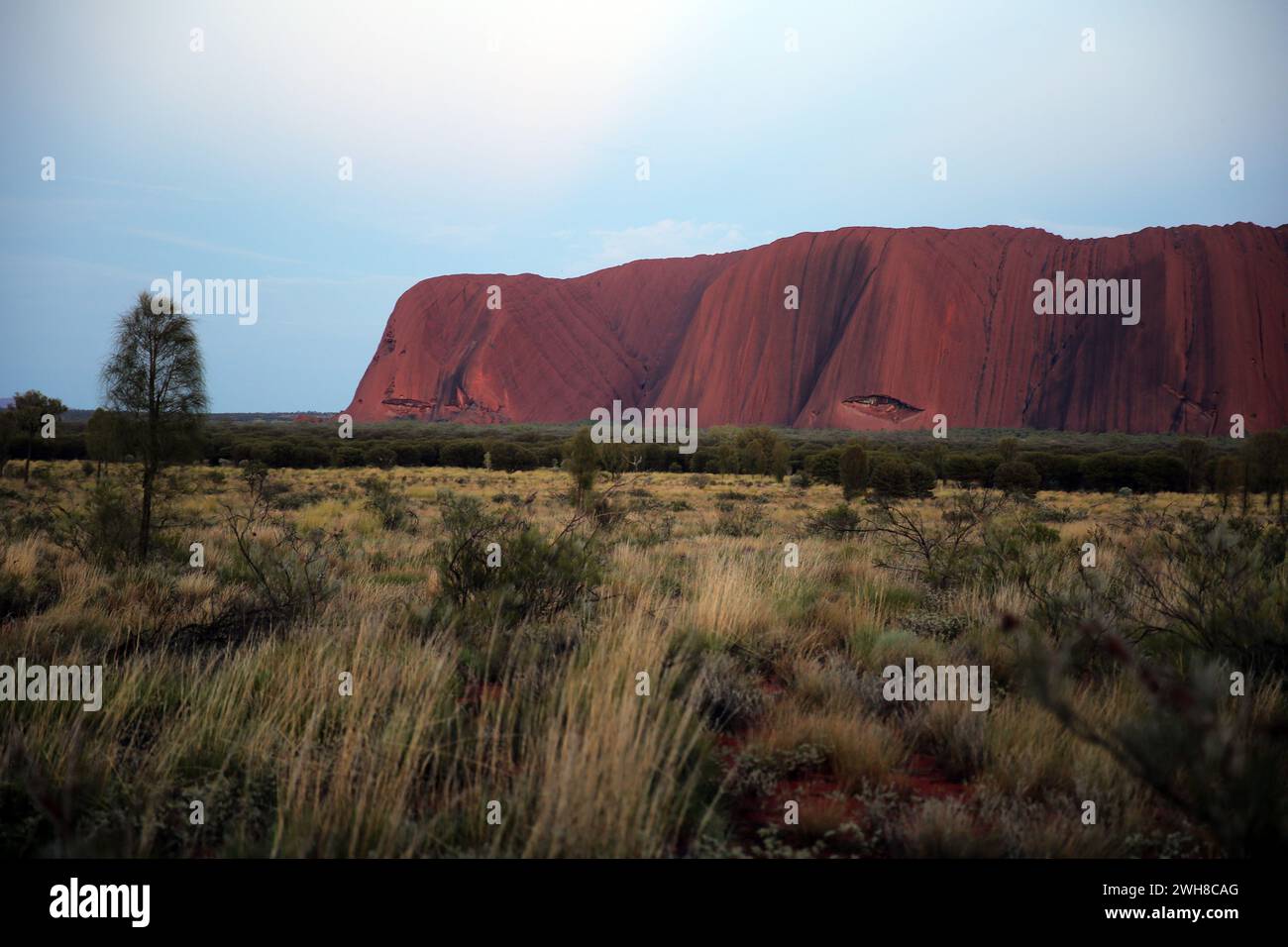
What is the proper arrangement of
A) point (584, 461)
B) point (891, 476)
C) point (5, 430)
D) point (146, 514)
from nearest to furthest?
point (146, 514) → point (584, 461) → point (5, 430) → point (891, 476)

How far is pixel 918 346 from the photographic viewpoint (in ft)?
250

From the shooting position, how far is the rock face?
70.2m

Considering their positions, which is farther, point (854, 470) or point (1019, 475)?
point (1019, 475)

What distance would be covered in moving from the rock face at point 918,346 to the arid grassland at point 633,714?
73.4 m

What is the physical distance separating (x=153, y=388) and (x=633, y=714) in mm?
8290

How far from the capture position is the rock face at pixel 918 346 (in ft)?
230

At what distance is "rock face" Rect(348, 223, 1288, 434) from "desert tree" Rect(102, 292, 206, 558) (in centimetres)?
7277

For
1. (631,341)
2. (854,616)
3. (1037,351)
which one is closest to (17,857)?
(854,616)

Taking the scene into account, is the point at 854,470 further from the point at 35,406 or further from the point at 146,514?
the point at 35,406

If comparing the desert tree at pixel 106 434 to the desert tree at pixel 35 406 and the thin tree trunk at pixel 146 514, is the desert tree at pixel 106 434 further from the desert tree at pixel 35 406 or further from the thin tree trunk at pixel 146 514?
the desert tree at pixel 35 406
